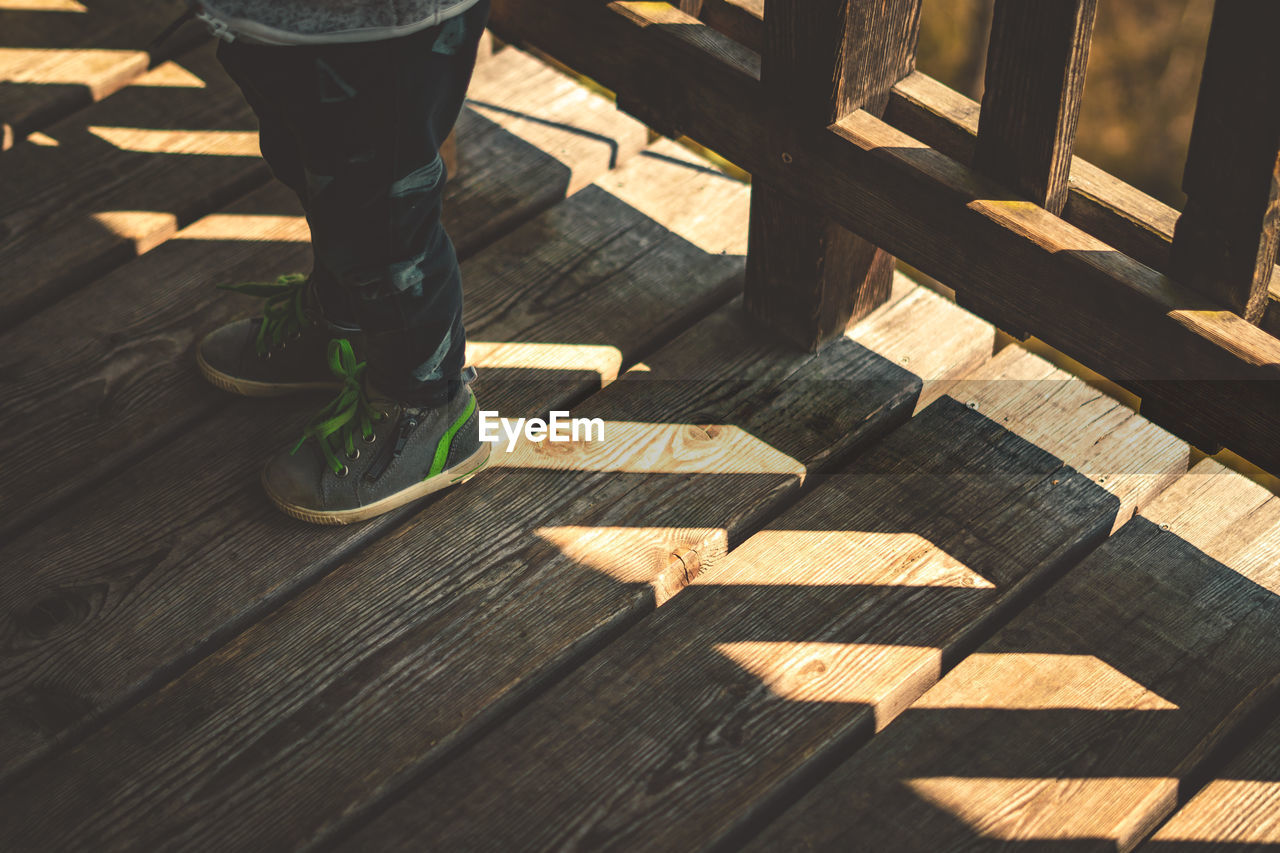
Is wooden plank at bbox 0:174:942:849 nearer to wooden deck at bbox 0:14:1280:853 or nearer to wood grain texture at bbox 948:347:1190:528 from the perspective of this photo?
wooden deck at bbox 0:14:1280:853

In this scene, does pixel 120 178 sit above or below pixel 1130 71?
above

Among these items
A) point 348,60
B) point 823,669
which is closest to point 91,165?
point 348,60

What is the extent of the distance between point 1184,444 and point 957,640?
Answer: 48 cm

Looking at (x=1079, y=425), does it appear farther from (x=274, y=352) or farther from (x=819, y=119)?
(x=274, y=352)

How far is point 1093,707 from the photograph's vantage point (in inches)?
55.7

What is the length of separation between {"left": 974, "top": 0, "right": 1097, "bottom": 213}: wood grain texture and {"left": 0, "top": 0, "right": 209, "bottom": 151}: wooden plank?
4.97 feet

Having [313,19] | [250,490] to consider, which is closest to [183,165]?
[250,490]

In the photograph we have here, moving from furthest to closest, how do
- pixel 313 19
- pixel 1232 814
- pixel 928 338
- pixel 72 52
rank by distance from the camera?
pixel 72 52 → pixel 928 338 → pixel 1232 814 → pixel 313 19

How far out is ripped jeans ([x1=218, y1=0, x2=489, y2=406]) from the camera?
1.27 meters

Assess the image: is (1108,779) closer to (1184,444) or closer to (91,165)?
(1184,444)

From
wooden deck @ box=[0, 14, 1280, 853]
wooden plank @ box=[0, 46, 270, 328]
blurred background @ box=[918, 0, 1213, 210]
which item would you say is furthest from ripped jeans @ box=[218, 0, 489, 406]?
blurred background @ box=[918, 0, 1213, 210]

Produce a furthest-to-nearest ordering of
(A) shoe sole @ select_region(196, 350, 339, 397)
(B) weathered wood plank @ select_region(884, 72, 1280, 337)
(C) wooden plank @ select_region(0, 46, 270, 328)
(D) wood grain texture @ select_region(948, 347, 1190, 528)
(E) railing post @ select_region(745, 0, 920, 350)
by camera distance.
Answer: (C) wooden plank @ select_region(0, 46, 270, 328) < (A) shoe sole @ select_region(196, 350, 339, 397) < (D) wood grain texture @ select_region(948, 347, 1190, 528) < (E) railing post @ select_region(745, 0, 920, 350) < (B) weathered wood plank @ select_region(884, 72, 1280, 337)

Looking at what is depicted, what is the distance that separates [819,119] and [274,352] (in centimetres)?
83

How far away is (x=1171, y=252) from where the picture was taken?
4.50ft
